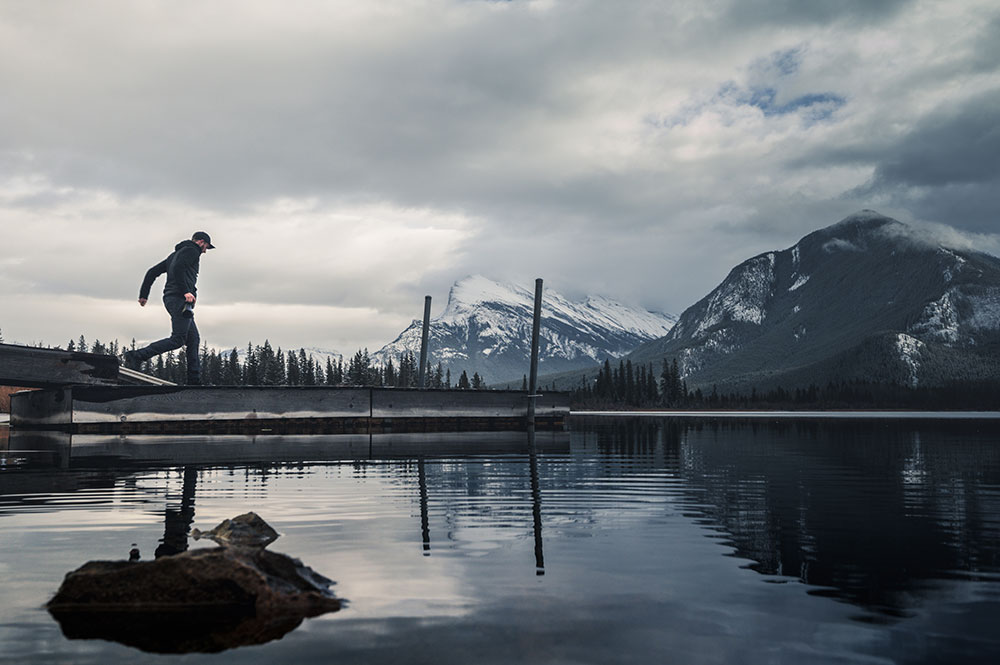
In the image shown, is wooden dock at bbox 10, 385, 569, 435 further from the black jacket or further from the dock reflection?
the black jacket

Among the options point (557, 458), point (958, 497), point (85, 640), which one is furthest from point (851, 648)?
point (557, 458)

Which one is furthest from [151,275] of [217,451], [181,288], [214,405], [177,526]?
[177,526]

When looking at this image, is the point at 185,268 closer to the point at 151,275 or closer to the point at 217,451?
the point at 151,275

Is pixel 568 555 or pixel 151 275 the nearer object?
pixel 568 555

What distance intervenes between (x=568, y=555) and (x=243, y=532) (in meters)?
5.83

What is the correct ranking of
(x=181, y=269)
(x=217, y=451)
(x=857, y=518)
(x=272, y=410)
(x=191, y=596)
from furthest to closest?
(x=272, y=410) < (x=181, y=269) < (x=217, y=451) < (x=857, y=518) < (x=191, y=596)

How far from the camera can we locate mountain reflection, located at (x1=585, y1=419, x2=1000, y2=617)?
12523mm

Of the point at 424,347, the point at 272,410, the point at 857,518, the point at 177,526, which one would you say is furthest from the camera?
the point at 424,347

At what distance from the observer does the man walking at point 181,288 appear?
182 feet

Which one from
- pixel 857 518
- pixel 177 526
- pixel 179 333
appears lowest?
pixel 857 518

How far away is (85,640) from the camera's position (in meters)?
8.88

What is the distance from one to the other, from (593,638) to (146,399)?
59.1 metres

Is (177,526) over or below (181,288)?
below

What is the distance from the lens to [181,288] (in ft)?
184
